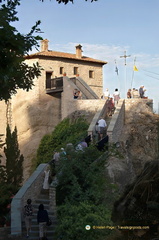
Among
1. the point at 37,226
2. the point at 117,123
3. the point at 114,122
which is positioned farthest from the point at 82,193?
the point at 117,123

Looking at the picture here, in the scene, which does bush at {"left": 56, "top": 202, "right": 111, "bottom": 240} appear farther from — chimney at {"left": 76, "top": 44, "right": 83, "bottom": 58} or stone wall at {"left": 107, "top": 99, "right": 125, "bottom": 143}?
chimney at {"left": 76, "top": 44, "right": 83, "bottom": 58}

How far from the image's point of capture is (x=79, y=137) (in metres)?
26.1

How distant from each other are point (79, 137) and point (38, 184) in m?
6.46

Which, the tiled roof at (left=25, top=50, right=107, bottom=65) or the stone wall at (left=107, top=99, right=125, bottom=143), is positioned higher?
the tiled roof at (left=25, top=50, right=107, bottom=65)

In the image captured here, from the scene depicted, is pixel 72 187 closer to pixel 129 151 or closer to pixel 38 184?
pixel 38 184

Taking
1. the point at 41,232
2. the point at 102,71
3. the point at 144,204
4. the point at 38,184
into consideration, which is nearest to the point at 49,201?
the point at 38,184

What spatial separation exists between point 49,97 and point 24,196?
1978cm

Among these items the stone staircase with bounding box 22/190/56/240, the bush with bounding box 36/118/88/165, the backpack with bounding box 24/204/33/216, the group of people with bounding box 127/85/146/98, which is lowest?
the stone staircase with bounding box 22/190/56/240

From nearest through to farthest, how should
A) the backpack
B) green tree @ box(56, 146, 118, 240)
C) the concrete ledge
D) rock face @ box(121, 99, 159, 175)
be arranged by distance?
green tree @ box(56, 146, 118, 240), the concrete ledge, the backpack, rock face @ box(121, 99, 159, 175)

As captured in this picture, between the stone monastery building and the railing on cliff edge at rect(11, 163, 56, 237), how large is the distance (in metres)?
11.0

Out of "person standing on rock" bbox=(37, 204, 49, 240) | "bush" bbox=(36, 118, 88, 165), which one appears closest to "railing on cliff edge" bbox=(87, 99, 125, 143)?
"bush" bbox=(36, 118, 88, 165)

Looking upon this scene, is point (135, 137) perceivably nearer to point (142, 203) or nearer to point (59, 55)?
point (59, 55)

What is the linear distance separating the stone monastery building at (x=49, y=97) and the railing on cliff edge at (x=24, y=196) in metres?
11.0

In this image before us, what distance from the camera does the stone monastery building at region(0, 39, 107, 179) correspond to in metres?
34.0
